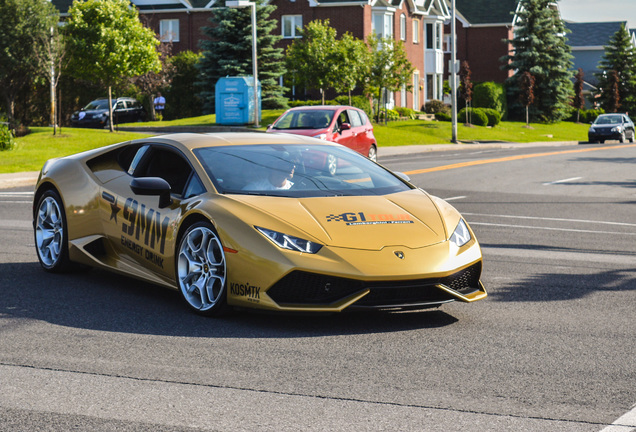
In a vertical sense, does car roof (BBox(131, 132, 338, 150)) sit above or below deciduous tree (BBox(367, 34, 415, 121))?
below

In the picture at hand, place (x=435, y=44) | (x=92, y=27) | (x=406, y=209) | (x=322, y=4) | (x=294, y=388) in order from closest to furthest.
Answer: (x=294, y=388) → (x=406, y=209) → (x=92, y=27) → (x=322, y=4) → (x=435, y=44)

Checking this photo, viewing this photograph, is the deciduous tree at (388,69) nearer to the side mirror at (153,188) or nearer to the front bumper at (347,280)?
the side mirror at (153,188)

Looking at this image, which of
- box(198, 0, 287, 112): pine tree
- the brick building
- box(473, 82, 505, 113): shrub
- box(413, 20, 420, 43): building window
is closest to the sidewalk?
the brick building

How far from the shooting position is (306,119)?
74.3ft

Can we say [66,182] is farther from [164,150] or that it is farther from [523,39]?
[523,39]

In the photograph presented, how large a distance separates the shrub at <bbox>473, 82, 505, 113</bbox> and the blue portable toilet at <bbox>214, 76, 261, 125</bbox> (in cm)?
3220

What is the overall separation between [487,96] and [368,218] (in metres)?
62.2

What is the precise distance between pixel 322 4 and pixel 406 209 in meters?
51.6

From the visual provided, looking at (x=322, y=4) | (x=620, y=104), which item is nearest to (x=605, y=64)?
(x=620, y=104)

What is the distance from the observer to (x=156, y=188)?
6977 mm

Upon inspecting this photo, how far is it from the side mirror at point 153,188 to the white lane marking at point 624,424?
154 inches

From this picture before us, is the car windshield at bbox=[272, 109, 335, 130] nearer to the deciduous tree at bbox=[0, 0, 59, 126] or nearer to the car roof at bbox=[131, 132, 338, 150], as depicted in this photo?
the car roof at bbox=[131, 132, 338, 150]

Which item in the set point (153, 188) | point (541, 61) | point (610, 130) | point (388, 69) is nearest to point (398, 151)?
point (388, 69)

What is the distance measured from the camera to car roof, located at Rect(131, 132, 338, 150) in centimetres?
752
